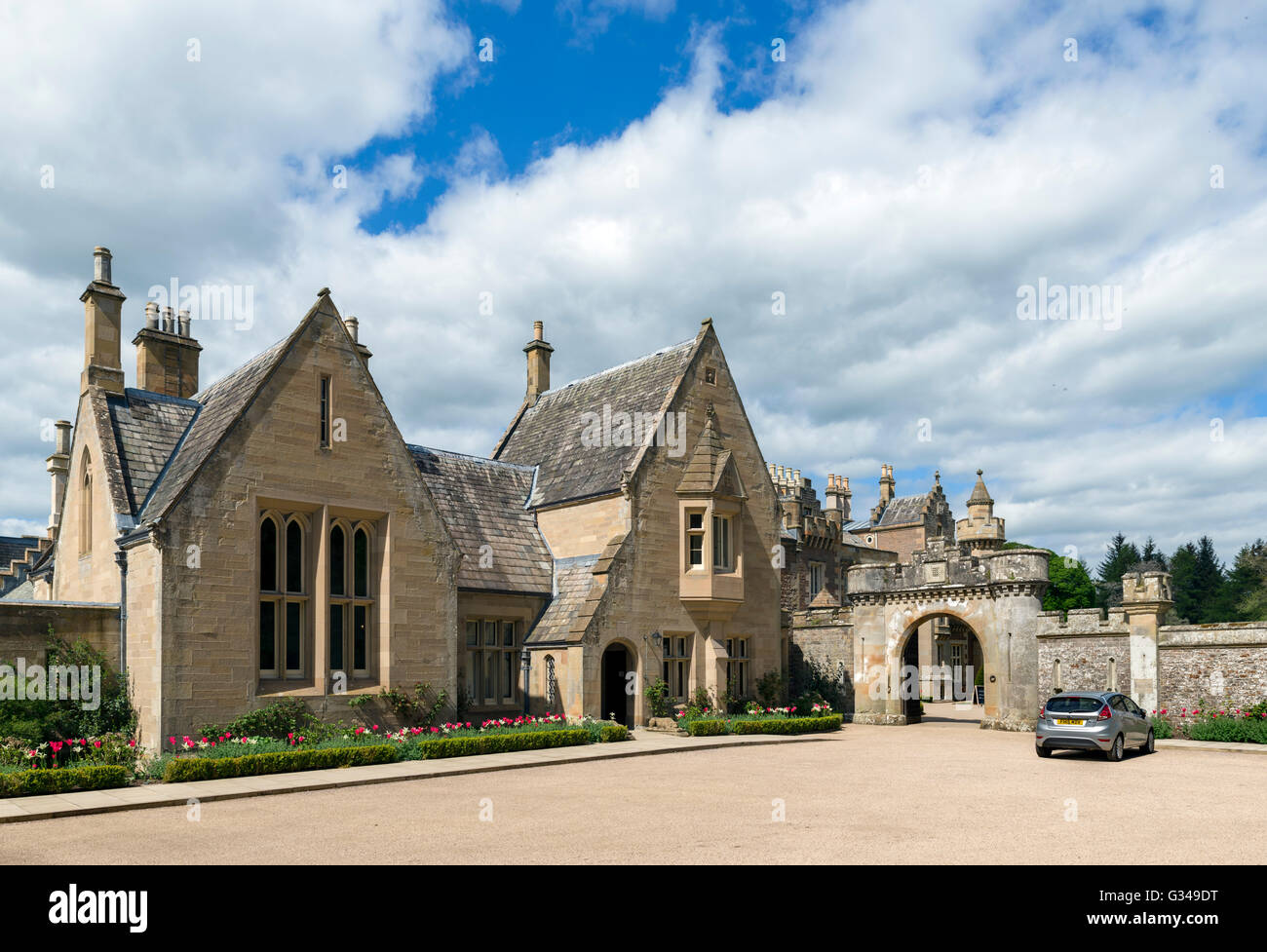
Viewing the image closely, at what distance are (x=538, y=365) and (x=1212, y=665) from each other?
83.7ft

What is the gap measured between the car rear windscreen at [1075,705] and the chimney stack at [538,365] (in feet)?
74.5

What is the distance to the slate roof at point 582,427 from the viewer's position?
99.7 feet

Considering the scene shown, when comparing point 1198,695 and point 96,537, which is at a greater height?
point 96,537

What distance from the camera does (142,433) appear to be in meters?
23.1

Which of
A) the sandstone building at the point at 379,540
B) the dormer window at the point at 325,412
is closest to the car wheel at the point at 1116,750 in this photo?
the sandstone building at the point at 379,540

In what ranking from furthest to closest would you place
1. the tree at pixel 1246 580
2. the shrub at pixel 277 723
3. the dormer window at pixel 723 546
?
the tree at pixel 1246 580, the dormer window at pixel 723 546, the shrub at pixel 277 723

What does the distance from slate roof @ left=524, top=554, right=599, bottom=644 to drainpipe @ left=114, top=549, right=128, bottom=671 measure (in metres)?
11.0

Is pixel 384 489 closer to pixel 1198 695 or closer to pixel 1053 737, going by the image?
pixel 1053 737

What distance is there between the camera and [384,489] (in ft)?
77.1
